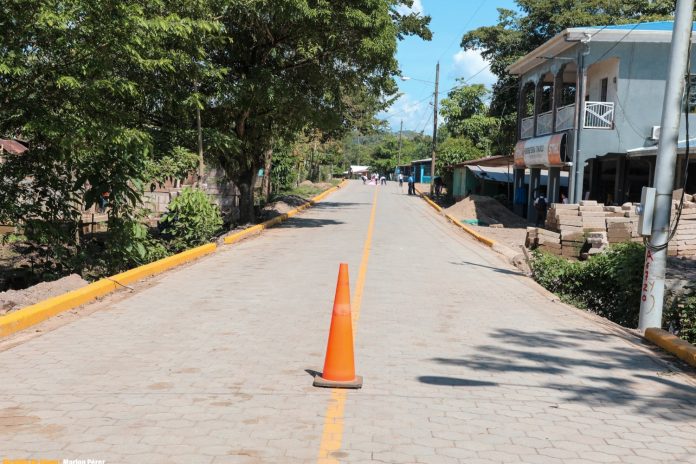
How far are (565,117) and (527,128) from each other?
506 cm

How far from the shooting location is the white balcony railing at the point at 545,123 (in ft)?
85.6

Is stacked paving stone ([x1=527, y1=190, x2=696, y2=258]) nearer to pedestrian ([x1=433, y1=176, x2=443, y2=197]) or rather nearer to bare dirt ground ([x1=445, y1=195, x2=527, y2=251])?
bare dirt ground ([x1=445, y1=195, x2=527, y2=251])

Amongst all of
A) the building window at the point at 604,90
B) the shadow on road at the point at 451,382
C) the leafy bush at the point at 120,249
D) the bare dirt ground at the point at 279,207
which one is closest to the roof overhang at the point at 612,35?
the building window at the point at 604,90

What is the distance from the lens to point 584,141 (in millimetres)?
22547

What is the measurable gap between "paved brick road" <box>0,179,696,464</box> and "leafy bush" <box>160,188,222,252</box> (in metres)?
5.87

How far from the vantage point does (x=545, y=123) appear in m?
26.8

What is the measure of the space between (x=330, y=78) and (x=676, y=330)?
1383 cm

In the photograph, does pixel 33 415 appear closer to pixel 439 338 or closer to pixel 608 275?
pixel 439 338

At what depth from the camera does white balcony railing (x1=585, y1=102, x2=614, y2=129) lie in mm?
22531

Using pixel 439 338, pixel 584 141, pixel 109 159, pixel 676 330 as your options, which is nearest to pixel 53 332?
pixel 439 338

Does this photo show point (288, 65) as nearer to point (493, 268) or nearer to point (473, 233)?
point (473, 233)

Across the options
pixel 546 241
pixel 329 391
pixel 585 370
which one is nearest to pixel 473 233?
pixel 546 241

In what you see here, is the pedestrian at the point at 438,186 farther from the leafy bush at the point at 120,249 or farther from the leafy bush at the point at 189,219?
the leafy bush at the point at 120,249

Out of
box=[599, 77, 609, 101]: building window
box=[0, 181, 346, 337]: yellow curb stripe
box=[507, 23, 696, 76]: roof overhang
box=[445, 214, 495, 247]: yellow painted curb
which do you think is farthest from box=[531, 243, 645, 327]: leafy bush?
box=[599, 77, 609, 101]: building window
